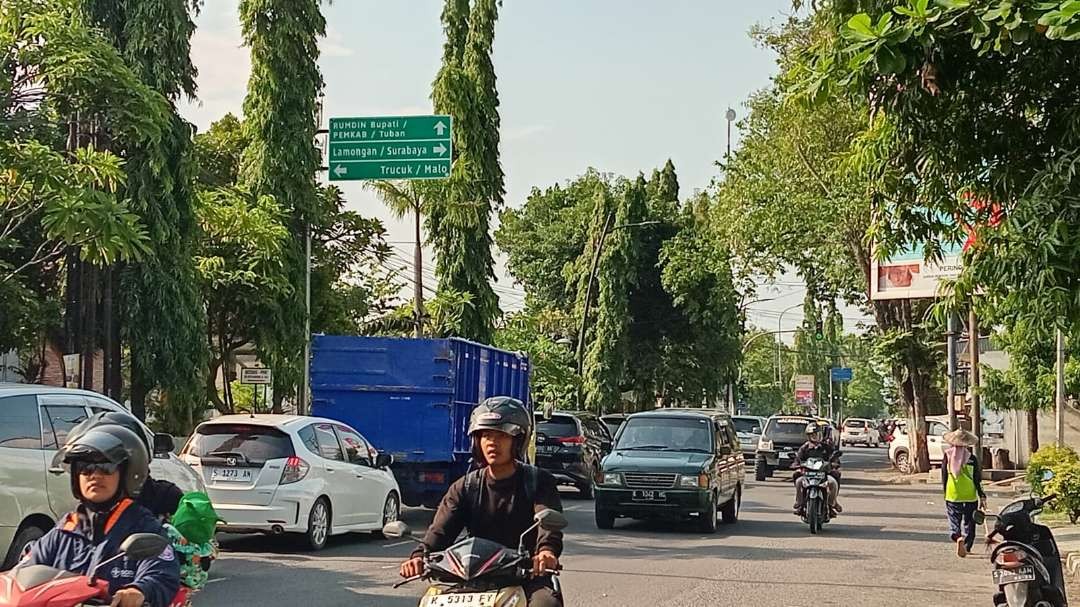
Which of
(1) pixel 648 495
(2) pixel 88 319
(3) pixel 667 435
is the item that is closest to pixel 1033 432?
(3) pixel 667 435

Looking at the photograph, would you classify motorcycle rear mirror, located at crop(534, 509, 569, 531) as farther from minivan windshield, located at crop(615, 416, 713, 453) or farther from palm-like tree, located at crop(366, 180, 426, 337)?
palm-like tree, located at crop(366, 180, 426, 337)

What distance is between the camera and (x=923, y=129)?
952 cm

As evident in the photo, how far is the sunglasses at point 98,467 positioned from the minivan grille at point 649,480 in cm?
1409

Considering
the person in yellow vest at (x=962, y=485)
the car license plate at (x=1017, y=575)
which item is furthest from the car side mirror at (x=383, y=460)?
the car license plate at (x=1017, y=575)

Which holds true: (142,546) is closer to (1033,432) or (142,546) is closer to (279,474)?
(279,474)

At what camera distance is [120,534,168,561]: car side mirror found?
464 cm

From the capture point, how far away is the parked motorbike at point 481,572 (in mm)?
5660

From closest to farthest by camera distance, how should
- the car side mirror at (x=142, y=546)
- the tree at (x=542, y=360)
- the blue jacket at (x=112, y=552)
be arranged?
the car side mirror at (x=142, y=546) < the blue jacket at (x=112, y=552) < the tree at (x=542, y=360)

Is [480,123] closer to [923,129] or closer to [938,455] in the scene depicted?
[938,455]

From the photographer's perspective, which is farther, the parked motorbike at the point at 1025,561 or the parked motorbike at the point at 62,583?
the parked motorbike at the point at 1025,561

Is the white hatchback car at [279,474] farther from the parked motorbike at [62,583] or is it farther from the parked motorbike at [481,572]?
the parked motorbike at [62,583]

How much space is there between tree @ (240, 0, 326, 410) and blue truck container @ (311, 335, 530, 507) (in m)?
12.8

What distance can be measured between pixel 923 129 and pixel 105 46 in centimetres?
1037

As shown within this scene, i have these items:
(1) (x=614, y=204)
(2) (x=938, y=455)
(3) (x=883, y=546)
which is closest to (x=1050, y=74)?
(3) (x=883, y=546)
